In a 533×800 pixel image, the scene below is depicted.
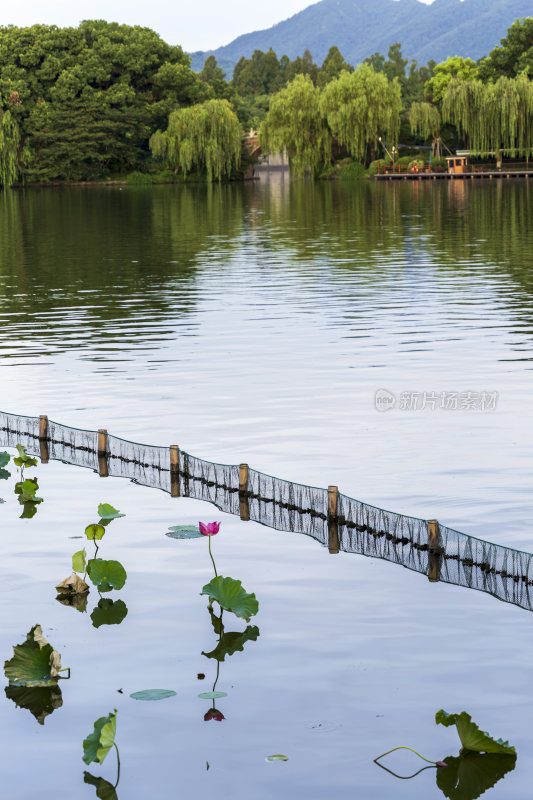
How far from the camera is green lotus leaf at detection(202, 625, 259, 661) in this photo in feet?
36.2

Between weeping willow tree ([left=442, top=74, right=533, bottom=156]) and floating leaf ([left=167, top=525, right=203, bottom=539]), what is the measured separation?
99.0m

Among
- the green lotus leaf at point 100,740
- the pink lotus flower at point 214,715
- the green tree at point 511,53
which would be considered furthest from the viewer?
the green tree at point 511,53

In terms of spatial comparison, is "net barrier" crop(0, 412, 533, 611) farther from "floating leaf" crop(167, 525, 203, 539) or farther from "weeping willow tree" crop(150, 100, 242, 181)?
"weeping willow tree" crop(150, 100, 242, 181)

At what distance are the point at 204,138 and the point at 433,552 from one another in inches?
4382

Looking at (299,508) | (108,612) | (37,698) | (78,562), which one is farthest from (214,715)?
(299,508)

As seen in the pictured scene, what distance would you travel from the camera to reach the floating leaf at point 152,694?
9.99 metres

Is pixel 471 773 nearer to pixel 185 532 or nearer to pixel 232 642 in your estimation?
pixel 232 642

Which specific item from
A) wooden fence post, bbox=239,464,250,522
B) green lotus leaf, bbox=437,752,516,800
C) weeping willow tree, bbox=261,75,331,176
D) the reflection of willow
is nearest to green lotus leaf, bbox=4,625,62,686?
green lotus leaf, bbox=437,752,516,800

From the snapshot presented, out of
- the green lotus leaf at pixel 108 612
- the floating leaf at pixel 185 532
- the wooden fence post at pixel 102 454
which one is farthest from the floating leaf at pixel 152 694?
the wooden fence post at pixel 102 454

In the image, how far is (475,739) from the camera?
28.9ft

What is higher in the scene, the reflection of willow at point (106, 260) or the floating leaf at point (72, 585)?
the reflection of willow at point (106, 260)

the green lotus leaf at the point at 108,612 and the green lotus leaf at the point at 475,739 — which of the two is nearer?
the green lotus leaf at the point at 475,739

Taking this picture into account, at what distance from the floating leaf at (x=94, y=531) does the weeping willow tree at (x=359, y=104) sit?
10315 centimetres

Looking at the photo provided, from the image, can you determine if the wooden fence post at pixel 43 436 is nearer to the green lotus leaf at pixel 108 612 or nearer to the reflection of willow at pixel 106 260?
the green lotus leaf at pixel 108 612
